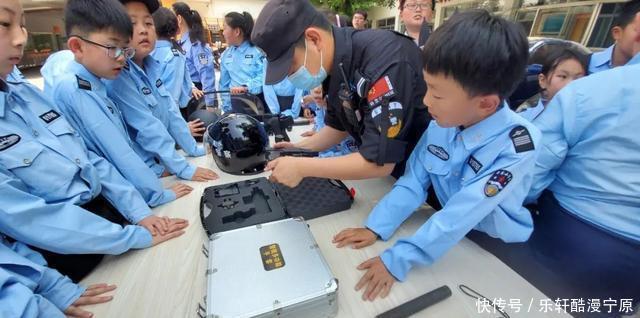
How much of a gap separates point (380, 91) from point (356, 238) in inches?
18.1

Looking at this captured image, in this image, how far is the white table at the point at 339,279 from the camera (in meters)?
0.67

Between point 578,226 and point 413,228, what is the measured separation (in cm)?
53

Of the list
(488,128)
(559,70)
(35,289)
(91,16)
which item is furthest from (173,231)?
(559,70)

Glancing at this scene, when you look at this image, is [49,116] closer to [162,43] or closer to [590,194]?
[162,43]

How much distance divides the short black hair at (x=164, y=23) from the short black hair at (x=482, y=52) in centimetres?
242

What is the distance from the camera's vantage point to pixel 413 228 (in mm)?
944

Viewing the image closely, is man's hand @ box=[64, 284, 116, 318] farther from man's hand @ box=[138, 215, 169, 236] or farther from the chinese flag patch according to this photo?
the chinese flag patch

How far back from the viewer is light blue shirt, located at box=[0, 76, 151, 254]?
692 millimetres

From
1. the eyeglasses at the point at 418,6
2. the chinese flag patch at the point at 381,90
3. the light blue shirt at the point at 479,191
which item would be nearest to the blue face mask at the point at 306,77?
the chinese flag patch at the point at 381,90

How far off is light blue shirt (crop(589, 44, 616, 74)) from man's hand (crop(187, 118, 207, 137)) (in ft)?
8.19

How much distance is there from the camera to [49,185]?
2.56ft

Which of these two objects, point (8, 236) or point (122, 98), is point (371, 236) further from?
point (122, 98)

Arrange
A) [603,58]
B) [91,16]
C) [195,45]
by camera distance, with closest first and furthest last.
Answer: [91,16]
[603,58]
[195,45]

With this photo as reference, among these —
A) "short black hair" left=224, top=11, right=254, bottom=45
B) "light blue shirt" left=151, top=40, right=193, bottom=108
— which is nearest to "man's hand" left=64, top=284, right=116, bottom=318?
"light blue shirt" left=151, top=40, right=193, bottom=108
